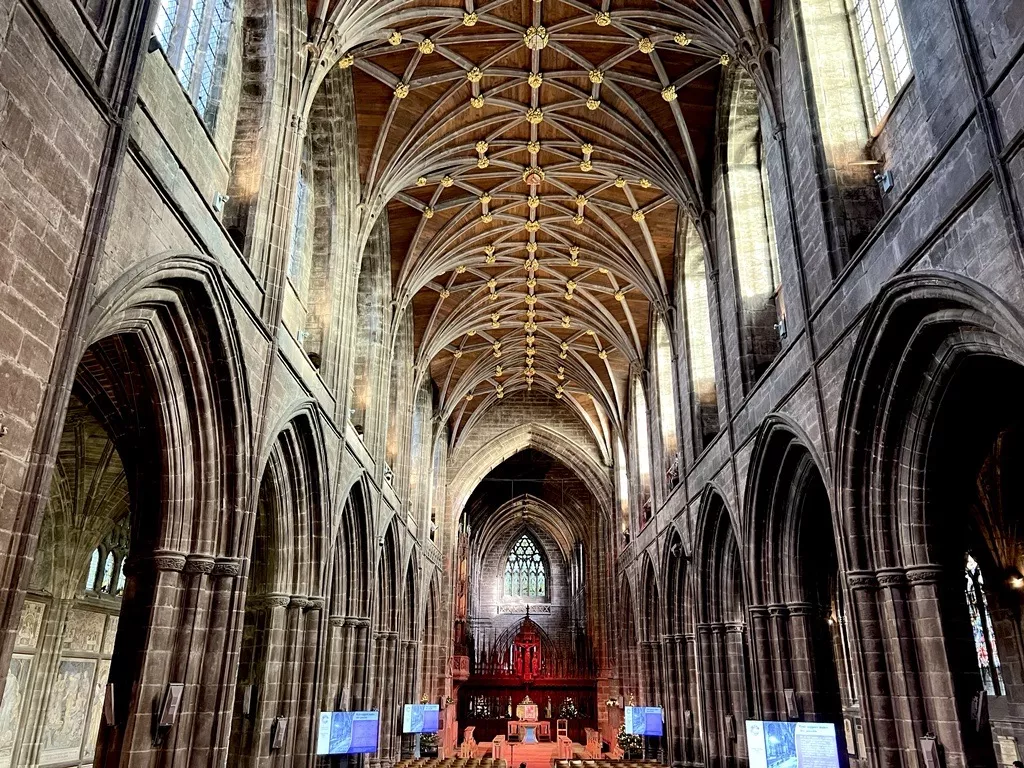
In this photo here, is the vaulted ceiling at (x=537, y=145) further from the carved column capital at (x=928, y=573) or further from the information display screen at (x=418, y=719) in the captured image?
the information display screen at (x=418, y=719)

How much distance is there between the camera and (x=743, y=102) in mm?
16734

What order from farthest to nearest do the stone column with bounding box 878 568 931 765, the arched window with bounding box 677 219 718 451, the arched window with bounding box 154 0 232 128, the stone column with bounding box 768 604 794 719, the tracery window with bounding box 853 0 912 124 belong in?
the arched window with bounding box 677 219 718 451 → the stone column with bounding box 768 604 794 719 → the tracery window with bounding box 853 0 912 124 → the arched window with bounding box 154 0 232 128 → the stone column with bounding box 878 568 931 765

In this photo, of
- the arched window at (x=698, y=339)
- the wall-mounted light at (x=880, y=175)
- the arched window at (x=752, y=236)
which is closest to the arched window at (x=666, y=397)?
the arched window at (x=698, y=339)

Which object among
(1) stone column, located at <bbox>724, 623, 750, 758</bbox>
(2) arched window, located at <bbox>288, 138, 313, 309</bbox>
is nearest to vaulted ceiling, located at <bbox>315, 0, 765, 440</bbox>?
(2) arched window, located at <bbox>288, 138, 313, 309</bbox>

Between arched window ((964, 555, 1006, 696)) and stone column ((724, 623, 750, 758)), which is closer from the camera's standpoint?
arched window ((964, 555, 1006, 696))

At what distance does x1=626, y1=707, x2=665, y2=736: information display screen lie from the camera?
22453mm

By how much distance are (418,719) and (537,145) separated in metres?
16.4

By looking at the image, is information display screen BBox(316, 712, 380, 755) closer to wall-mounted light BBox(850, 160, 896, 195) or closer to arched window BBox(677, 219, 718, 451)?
arched window BBox(677, 219, 718, 451)

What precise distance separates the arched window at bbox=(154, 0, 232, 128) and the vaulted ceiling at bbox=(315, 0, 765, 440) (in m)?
2.99

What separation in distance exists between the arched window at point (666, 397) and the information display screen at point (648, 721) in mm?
6391

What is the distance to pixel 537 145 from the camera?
19891 millimetres

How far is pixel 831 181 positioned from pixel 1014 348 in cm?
474

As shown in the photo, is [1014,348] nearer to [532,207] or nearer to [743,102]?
[743,102]

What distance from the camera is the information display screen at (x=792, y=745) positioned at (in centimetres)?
1122
